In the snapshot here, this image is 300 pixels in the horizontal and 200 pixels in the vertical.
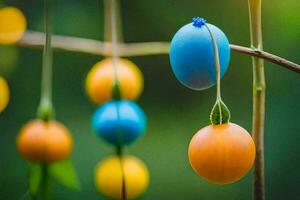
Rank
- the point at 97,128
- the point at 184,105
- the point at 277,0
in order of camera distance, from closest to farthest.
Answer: the point at 97,128 < the point at 277,0 < the point at 184,105

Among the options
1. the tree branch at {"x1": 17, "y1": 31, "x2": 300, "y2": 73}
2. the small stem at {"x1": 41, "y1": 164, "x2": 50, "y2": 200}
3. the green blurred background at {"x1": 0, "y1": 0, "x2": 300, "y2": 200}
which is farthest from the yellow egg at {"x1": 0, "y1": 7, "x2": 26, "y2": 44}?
the small stem at {"x1": 41, "y1": 164, "x2": 50, "y2": 200}

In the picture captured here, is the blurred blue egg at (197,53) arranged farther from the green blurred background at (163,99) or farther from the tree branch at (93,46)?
the green blurred background at (163,99)

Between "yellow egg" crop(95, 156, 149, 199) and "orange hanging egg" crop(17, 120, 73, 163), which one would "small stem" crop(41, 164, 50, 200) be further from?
"yellow egg" crop(95, 156, 149, 199)

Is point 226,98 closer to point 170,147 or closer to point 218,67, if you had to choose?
point 170,147

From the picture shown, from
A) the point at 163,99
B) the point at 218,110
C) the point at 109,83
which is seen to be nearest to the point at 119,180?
the point at 109,83

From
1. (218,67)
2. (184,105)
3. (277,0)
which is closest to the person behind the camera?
(218,67)

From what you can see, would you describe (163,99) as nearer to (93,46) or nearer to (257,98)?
(93,46)

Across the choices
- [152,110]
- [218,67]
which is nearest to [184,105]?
[152,110]
